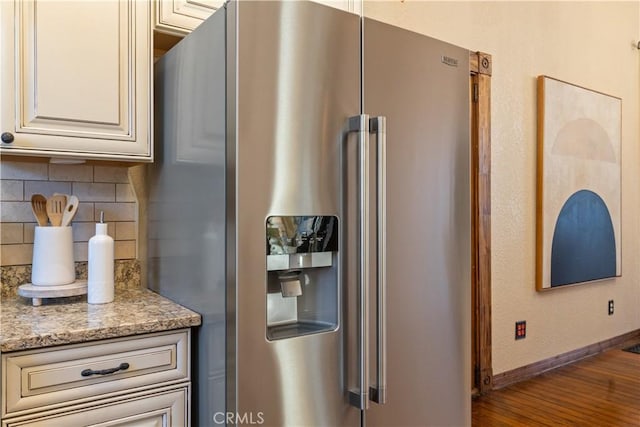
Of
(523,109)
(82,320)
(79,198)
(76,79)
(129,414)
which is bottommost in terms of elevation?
(129,414)

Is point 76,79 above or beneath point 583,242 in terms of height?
above

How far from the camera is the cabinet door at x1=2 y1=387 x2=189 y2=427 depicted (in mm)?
1279

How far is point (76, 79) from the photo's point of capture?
1.56 m

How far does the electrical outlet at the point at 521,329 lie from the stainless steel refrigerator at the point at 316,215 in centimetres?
166

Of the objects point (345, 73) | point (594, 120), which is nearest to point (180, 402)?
point (345, 73)

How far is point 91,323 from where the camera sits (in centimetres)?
138

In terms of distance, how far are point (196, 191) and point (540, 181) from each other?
2.62m

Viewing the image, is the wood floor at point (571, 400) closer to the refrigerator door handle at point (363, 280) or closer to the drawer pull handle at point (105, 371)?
the refrigerator door handle at point (363, 280)

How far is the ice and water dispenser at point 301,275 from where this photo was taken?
1.37 meters

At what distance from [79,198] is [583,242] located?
11.1ft

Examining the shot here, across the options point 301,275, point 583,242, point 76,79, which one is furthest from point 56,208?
point 583,242

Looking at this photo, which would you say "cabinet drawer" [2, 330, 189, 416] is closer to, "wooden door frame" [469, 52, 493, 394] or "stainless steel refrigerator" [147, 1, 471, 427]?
"stainless steel refrigerator" [147, 1, 471, 427]

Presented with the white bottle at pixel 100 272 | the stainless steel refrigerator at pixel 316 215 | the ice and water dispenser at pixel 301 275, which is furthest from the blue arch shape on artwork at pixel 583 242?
the white bottle at pixel 100 272

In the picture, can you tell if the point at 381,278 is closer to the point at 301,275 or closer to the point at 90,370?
→ the point at 301,275
